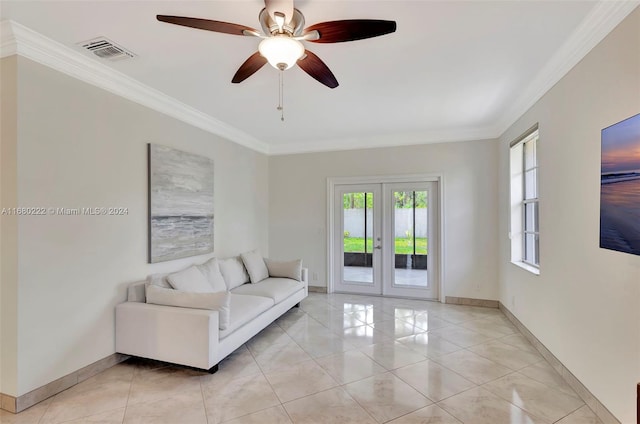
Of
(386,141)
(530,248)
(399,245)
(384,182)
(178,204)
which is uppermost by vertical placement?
(386,141)

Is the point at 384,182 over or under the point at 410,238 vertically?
over

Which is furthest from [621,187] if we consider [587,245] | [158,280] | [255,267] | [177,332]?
[255,267]

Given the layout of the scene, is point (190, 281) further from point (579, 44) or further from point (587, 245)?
point (579, 44)

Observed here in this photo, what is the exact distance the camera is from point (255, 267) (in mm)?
4559

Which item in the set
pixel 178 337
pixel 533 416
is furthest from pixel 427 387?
pixel 178 337

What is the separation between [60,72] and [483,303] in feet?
18.7

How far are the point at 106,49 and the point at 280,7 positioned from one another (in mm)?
1675

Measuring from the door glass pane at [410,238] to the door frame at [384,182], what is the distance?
222 millimetres

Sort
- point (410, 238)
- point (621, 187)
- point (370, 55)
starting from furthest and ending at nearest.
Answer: point (410, 238), point (370, 55), point (621, 187)

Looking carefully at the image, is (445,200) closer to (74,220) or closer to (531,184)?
(531,184)

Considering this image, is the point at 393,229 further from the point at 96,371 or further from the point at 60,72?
the point at 60,72

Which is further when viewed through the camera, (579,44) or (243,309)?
(243,309)

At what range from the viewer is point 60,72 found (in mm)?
2537

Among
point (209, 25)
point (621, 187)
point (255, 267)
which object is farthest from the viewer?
point (255, 267)
